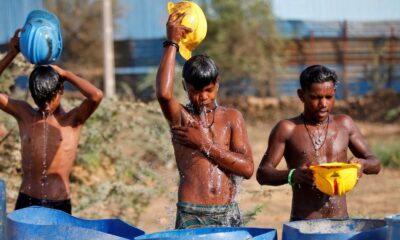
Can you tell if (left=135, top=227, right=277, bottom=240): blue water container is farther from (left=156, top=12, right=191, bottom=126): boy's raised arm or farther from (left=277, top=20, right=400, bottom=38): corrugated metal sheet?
(left=277, top=20, right=400, bottom=38): corrugated metal sheet

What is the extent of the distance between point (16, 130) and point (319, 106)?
11.9ft

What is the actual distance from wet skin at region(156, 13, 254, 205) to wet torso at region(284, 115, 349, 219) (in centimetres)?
34

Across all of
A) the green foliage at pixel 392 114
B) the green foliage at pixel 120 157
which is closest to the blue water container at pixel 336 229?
the green foliage at pixel 120 157

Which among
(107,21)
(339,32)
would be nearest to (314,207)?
(107,21)

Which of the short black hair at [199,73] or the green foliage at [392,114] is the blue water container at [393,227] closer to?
→ the short black hair at [199,73]

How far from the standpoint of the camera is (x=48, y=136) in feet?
16.7

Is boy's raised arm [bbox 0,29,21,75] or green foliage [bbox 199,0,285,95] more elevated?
green foliage [bbox 199,0,285,95]

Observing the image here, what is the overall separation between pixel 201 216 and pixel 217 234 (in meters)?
0.79

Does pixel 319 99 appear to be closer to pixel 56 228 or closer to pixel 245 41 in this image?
pixel 56 228

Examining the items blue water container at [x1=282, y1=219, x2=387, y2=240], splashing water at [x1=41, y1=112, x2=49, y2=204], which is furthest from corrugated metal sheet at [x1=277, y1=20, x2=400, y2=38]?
blue water container at [x1=282, y1=219, x2=387, y2=240]

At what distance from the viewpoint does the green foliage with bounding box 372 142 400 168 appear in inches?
457

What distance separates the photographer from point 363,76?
690 inches

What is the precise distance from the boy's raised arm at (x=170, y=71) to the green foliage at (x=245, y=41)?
12337 millimetres

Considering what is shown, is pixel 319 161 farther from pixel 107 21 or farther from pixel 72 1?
pixel 72 1
